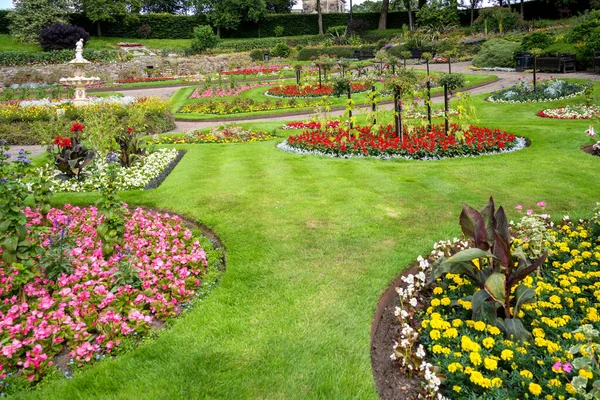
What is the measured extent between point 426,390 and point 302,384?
829mm

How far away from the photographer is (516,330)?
3.18 m

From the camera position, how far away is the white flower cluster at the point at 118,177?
8008 mm

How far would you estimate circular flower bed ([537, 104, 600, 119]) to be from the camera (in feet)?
43.2

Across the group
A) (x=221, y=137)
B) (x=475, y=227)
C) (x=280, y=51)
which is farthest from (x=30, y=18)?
(x=475, y=227)

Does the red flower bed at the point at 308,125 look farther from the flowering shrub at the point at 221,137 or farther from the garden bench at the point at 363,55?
the garden bench at the point at 363,55

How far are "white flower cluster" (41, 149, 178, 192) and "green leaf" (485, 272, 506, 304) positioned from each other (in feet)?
20.6

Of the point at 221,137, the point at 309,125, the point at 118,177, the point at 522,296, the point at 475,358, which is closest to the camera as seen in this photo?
the point at 475,358

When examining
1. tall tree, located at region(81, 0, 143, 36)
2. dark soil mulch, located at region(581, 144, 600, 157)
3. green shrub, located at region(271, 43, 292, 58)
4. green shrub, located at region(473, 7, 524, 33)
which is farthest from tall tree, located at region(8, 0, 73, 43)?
dark soil mulch, located at region(581, 144, 600, 157)

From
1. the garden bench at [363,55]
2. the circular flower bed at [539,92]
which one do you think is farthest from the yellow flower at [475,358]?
the garden bench at [363,55]

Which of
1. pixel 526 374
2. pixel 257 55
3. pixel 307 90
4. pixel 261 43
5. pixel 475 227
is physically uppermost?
pixel 261 43

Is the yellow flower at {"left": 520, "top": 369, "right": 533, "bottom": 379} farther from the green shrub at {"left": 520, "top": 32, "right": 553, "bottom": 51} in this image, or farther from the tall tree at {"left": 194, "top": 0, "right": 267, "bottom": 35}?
the tall tree at {"left": 194, "top": 0, "right": 267, "bottom": 35}

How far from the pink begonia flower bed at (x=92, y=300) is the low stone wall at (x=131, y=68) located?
31.8 metres

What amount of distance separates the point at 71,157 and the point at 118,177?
1347 mm

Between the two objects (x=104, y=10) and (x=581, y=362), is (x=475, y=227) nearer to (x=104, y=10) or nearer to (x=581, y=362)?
(x=581, y=362)
